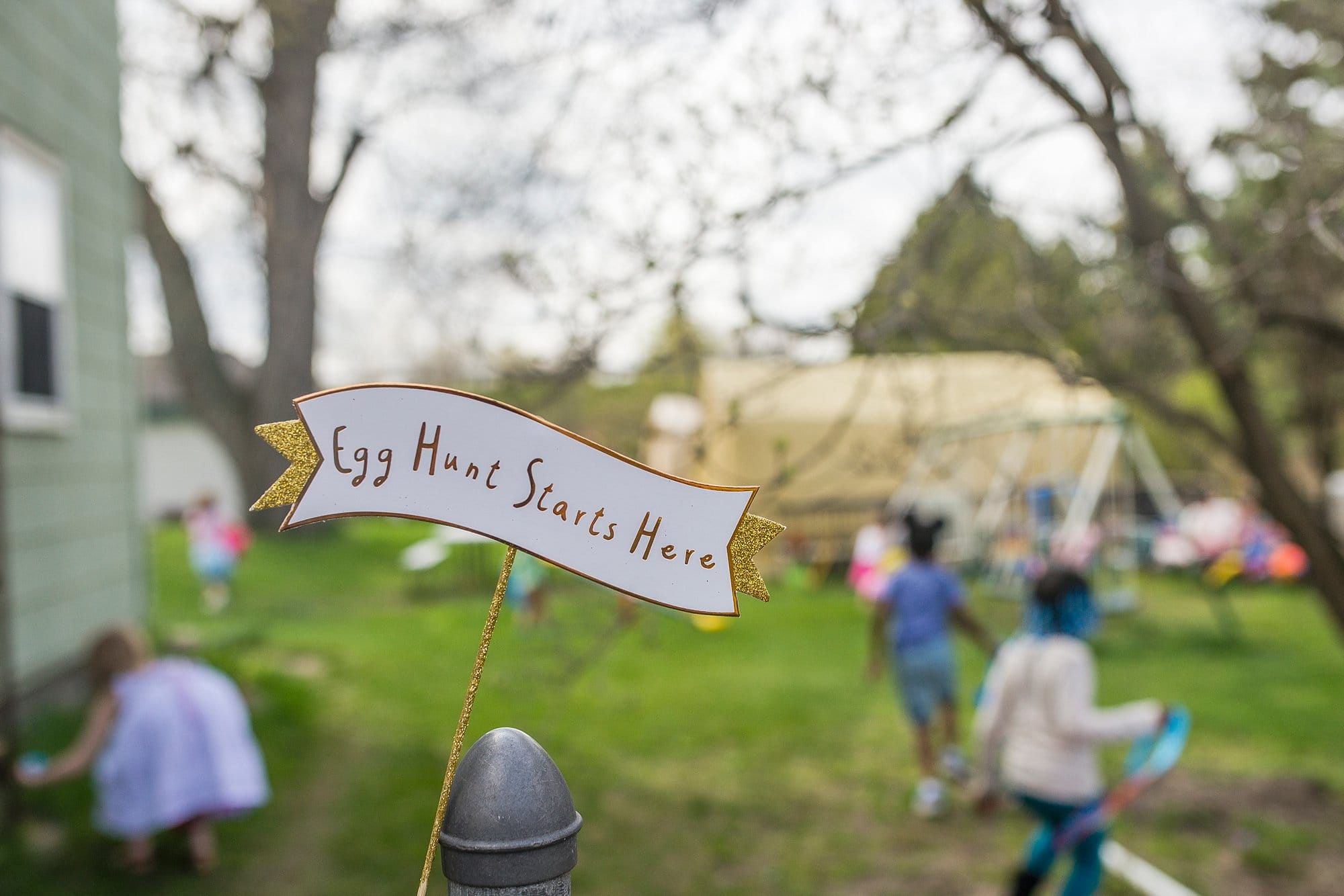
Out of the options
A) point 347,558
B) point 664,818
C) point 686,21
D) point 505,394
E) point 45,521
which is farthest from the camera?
point 347,558

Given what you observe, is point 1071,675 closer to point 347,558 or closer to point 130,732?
point 130,732

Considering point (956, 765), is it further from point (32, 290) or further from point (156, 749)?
point (32, 290)

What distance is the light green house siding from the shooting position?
6.00 m

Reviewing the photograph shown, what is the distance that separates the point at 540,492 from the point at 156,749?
3.98 m

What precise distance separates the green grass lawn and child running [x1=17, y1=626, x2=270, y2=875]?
0.32 m

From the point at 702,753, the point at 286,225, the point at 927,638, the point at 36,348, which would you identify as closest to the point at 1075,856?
the point at 927,638

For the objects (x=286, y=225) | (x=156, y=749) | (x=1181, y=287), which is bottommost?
(x=156, y=749)

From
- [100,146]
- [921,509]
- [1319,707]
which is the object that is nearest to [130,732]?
[100,146]

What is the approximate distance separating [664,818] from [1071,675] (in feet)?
8.64

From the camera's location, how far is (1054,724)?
3855mm

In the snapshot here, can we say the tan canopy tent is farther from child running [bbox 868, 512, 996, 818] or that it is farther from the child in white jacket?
the child in white jacket

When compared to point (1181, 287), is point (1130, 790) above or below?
below

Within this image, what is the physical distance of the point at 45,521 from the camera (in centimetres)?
635

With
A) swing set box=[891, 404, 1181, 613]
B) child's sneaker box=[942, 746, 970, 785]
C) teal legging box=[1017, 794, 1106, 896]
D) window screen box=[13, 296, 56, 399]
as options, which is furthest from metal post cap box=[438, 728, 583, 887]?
swing set box=[891, 404, 1181, 613]
